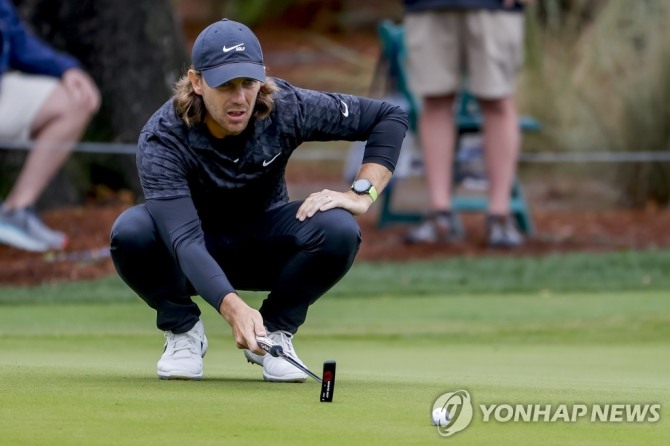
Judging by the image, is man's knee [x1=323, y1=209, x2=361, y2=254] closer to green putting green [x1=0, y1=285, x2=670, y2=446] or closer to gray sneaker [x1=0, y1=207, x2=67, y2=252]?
green putting green [x1=0, y1=285, x2=670, y2=446]

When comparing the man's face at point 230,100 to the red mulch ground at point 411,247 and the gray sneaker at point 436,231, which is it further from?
the gray sneaker at point 436,231

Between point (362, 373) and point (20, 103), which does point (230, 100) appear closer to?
point (362, 373)

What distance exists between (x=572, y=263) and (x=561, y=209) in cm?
274

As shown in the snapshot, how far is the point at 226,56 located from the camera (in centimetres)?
530

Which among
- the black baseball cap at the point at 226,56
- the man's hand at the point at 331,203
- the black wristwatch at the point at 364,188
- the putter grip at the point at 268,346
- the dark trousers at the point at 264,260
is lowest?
the putter grip at the point at 268,346

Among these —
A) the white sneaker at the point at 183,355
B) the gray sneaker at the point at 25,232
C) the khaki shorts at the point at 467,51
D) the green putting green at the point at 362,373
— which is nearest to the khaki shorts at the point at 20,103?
the gray sneaker at the point at 25,232

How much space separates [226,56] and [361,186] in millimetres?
759

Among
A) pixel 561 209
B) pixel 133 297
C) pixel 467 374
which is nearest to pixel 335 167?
pixel 561 209

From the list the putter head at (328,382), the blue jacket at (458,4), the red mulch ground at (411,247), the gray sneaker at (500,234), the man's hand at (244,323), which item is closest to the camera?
the putter head at (328,382)

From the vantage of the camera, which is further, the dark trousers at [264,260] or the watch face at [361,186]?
the watch face at [361,186]

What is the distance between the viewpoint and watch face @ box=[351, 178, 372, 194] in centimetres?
571

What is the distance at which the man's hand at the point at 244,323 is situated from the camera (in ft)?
16.0

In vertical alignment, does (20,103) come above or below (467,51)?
below

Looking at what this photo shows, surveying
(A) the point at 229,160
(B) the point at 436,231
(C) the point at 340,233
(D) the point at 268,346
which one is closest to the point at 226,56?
(A) the point at 229,160
